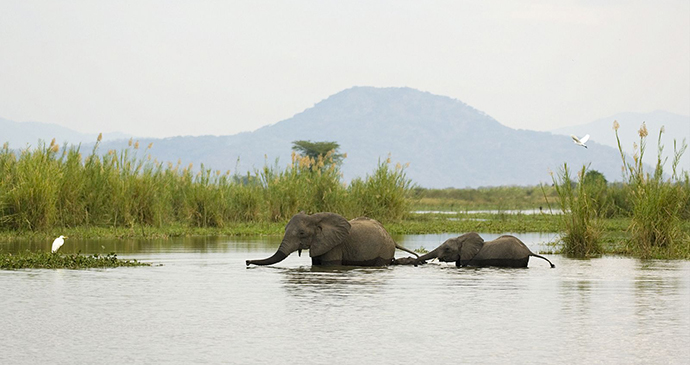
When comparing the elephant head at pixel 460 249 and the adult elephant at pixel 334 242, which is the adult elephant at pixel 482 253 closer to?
the elephant head at pixel 460 249

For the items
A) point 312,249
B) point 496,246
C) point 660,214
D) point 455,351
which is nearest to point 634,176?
point 660,214

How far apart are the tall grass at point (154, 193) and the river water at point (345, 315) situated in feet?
28.3

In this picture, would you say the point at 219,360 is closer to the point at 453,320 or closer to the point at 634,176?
the point at 453,320

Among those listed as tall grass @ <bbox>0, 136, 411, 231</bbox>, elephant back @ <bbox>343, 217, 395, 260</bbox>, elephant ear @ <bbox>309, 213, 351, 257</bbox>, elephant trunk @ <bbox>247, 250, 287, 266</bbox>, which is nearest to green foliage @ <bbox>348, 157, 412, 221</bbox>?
tall grass @ <bbox>0, 136, 411, 231</bbox>

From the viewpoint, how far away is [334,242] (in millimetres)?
15070

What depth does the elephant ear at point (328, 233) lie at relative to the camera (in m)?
15.0

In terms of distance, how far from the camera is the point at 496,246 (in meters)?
15.3

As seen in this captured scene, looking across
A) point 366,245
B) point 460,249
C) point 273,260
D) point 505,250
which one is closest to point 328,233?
point 366,245

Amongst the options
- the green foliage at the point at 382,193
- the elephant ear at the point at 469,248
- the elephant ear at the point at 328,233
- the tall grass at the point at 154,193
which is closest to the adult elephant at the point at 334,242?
the elephant ear at the point at 328,233

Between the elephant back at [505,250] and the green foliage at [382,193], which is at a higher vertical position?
the green foliage at [382,193]

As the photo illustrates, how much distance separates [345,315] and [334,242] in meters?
5.74

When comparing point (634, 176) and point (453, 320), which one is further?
point (634, 176)

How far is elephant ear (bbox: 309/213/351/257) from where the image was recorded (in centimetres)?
1505

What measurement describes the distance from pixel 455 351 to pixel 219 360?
192cm
